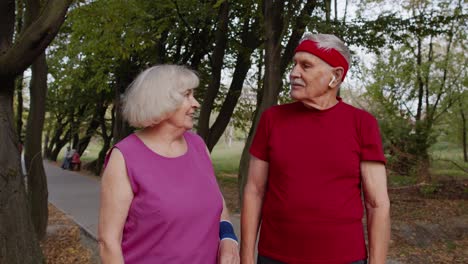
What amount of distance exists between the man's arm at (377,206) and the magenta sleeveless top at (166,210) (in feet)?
2.51

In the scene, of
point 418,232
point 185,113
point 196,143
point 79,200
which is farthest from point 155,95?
point 79,200

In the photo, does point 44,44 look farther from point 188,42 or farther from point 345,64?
point 188,42

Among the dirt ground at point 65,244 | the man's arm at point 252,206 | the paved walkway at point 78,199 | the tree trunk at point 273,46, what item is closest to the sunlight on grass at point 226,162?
the paved walkway at point 78,199

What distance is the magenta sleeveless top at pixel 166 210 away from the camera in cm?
238

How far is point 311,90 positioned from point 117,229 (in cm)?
116

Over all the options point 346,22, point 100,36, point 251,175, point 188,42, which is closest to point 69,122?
point 188,42

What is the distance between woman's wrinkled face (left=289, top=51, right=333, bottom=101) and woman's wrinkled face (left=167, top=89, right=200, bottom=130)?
53 cm

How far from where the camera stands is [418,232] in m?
9.52

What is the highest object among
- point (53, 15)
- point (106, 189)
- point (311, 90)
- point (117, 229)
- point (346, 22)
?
point (346, 22)

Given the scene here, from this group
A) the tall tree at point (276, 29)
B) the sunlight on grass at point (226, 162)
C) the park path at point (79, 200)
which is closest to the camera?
the tall tree at point (276, 29)

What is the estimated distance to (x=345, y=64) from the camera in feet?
8.77

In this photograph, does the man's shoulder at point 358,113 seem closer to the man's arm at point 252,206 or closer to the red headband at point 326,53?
the red headband at point 326,53

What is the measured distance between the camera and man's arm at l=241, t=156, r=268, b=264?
9.11 feet

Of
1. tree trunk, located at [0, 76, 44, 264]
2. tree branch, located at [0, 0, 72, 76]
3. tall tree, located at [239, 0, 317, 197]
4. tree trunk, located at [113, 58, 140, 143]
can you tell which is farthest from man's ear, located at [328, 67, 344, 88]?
tree trunk, located at [113, 58, 140, 143]
